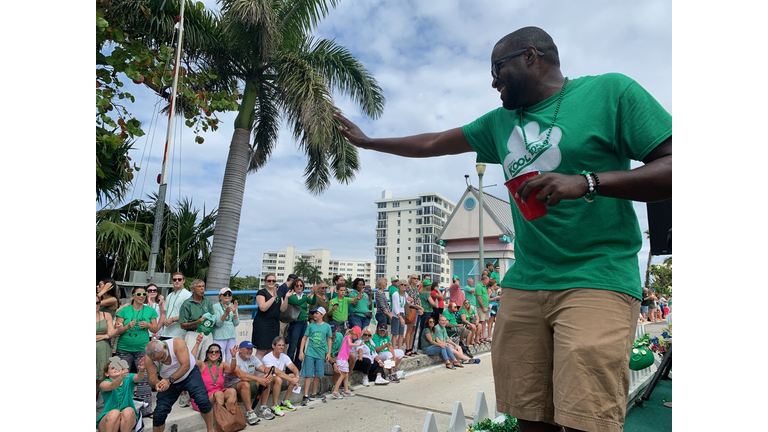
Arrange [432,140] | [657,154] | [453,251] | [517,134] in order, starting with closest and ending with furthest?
[657,154] → [517,134] → [432,140] → [453,251]

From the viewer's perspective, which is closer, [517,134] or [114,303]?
[517,134]

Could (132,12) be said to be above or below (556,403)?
above

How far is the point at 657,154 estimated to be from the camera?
4.47ft

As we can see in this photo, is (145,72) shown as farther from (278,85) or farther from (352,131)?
(352,131)

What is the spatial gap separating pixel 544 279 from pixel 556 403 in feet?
1.27

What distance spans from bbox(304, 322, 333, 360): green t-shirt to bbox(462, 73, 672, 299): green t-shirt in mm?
5572

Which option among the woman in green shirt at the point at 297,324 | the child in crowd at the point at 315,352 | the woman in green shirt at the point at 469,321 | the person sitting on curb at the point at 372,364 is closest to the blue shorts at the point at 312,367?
the child in crowd at the point at 315,352

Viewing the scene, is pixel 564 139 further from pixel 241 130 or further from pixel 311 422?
pixel 241 130

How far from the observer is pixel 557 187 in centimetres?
135

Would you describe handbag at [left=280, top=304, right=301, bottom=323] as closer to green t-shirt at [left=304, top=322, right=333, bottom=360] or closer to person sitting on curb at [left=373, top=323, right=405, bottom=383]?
green t-shirt at [left=304, top=322, right=333, bottom=360]

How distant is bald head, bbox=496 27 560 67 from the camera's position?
166 cm

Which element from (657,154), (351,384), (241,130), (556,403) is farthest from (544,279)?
(241,130)

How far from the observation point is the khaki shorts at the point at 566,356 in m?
1.32

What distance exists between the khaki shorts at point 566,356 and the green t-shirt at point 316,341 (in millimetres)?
5400
